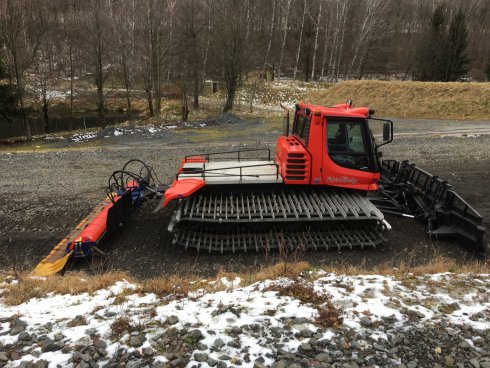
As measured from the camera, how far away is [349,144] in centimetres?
714

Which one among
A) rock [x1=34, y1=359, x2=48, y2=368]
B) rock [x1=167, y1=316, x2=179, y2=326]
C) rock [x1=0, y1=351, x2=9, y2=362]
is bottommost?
rock [x1=0, y1=351, x2=9, y2=362]

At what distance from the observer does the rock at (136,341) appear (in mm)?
3533

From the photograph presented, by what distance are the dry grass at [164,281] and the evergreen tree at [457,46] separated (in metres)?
43.4

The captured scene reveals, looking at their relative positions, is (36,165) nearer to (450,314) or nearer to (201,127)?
(201,127)

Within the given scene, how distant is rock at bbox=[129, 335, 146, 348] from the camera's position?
3.53m

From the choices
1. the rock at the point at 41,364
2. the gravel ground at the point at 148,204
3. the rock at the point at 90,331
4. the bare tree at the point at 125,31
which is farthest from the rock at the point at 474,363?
the bare tree at the point at 125,31

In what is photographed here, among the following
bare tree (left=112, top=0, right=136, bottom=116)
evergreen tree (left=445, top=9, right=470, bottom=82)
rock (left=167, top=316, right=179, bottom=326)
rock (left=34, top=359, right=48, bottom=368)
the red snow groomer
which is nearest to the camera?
rock (left=34, top=359, right=48, bottom=368)

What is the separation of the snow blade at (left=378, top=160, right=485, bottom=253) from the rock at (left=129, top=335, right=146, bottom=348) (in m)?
5.92

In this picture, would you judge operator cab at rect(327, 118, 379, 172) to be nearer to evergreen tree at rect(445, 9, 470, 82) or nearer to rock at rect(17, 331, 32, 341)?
rock at rect(17, 331, 32, 341)

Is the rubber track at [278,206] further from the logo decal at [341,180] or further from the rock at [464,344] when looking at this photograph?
the rock at [464,344]

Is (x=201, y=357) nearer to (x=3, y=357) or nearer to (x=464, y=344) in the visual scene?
(x=3, y=357)

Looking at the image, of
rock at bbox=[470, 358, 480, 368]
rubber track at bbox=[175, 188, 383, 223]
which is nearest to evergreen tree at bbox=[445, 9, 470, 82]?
rubber track at bbox=[175, 188, 383, 223]

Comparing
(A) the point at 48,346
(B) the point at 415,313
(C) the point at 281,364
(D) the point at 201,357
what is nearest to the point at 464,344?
(B) the point at 415,313

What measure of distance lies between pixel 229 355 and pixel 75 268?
4037 millimetres
